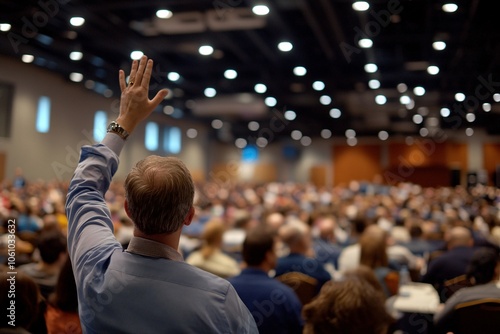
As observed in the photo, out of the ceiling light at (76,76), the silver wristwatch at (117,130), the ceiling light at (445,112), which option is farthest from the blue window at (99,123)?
the silver wristwatch at (117,130)

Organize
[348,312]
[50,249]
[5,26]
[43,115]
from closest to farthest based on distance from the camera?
1. [348,312]
2. [50,249]
3. [5,26]
4. [43,115]

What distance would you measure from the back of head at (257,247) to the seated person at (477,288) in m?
1.17

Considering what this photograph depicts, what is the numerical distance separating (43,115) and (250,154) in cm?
1640

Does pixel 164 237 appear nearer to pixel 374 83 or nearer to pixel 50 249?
pixel 50 249

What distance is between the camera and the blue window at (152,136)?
72.1 feet

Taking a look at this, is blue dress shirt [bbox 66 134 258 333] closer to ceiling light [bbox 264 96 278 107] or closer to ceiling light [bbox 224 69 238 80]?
ceiling light [bbox 224 69 238 80]

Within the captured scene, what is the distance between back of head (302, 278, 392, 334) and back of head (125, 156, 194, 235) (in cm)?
113

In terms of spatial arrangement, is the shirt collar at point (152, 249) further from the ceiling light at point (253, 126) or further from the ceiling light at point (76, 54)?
the ceiling light at point (253, 126)

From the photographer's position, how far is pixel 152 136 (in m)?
22.4

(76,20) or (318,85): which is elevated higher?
(318,85)

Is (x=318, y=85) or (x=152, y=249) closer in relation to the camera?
(x=152, y=249)

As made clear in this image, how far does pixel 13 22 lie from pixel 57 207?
380cm

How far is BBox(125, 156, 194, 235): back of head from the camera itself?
4.24 feet

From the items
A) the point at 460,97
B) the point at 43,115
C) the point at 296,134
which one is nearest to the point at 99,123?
the point at 43,115
